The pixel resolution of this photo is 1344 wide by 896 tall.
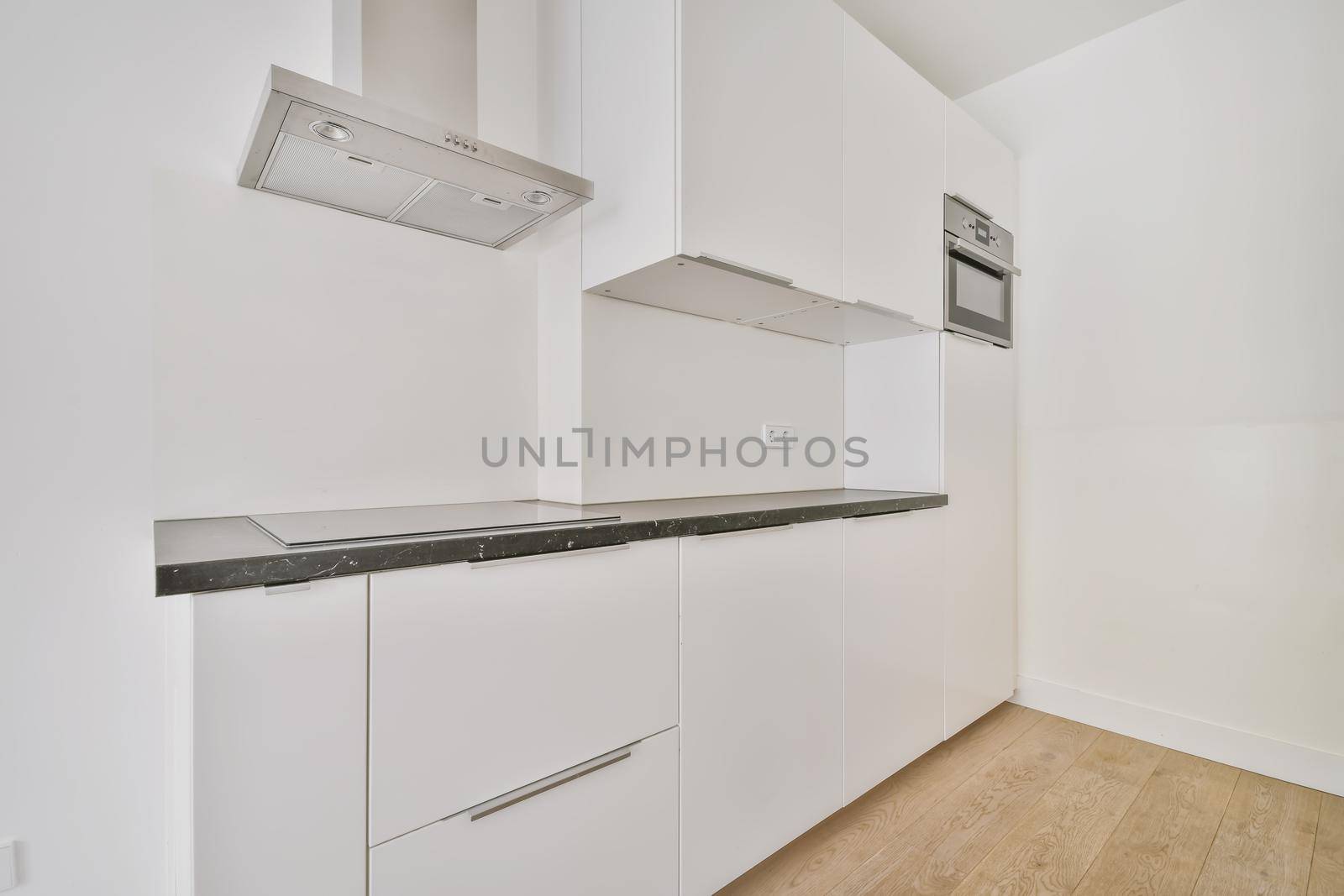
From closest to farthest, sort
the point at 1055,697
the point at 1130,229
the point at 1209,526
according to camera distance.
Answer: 1. the point at 1209,526
2. the point at 1130,229
3. the point at 1055,697

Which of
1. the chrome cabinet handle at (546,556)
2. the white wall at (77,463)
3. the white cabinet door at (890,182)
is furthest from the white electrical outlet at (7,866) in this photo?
the white cabinet door at (890,182)

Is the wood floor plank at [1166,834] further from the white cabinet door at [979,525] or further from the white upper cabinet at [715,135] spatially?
the white upper cabinet at [715,135]

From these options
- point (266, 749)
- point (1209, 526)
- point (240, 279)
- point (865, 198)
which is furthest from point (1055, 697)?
point (240, 279)

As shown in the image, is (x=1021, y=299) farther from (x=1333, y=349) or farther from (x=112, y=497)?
(x=112, y=497)

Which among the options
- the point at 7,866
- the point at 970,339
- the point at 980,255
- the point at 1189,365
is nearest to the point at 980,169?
the point at 980,255

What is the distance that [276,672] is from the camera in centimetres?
82

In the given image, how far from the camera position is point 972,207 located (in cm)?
232

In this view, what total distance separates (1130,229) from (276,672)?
2968 mm

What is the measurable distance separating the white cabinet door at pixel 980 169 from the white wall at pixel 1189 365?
135mm

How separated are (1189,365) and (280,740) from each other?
112 inches

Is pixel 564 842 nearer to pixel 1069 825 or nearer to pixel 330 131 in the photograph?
pixel 330 131

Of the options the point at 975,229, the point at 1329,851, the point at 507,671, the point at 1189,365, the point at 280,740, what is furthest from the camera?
the point at 975,229

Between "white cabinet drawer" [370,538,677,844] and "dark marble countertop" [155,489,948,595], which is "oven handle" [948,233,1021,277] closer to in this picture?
"dark marble countertop" [155,489,948,595]

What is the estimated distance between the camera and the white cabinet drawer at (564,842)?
95cm
